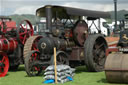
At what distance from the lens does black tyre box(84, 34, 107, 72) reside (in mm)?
9492

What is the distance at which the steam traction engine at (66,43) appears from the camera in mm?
8969

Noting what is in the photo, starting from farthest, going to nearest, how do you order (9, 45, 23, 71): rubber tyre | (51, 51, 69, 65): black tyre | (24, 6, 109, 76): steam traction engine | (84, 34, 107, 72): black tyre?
(9, 45, 23, 71): rubber tyre
(84, 34, 107, 72): black tyre
(24, 6, 109, 76): steam traction engine
(51, 51, 69, 65): black tyre

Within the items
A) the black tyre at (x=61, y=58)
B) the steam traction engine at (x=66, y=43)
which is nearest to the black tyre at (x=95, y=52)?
the steam traction engine at (x=66, y=43)

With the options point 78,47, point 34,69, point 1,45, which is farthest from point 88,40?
point 1,45

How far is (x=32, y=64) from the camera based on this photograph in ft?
29.1

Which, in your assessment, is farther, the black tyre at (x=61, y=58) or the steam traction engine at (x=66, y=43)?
the steam traction engine at (x=66, y=43)

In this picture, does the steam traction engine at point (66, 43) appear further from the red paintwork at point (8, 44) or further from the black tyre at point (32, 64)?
the red paintwork at point (8, 44)

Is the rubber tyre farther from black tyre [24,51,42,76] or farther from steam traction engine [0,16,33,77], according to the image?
black tyre [24,51,42,76]

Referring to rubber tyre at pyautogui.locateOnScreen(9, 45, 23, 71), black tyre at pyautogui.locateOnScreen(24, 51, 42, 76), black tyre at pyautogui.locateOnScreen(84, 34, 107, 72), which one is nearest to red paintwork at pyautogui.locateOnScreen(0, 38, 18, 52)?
rubber tyre at pyautogui.locateOnScreen(9, 45, 23, 71)

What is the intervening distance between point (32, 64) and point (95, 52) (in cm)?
256

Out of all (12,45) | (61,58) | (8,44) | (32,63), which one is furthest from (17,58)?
(61,58)

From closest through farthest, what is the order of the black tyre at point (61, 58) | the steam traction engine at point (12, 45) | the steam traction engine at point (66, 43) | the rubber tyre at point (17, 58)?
the black tyre at point (61, 58) < the steam traction engine at point (66, 43) < the steam traction engine at point (12, 45) < the rubber tyre at point (17, 58)

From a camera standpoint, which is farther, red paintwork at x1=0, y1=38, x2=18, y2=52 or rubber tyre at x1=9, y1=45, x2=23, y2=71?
Result: rubber tyre at x1=9, y1=45, x2=23, y2=71

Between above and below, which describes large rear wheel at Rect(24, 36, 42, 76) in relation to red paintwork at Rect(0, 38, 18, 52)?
below
